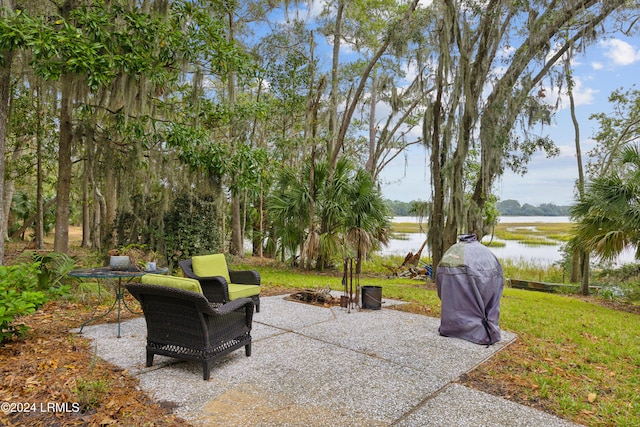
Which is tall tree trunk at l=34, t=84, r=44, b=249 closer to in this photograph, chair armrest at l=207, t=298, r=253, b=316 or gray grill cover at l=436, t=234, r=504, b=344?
chair armrest at l=207, t=298, r=253, b=316

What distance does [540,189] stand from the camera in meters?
15.8

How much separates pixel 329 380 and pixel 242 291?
1.94 meters

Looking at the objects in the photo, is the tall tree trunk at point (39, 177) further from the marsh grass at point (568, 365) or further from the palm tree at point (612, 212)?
the palm tree at point (612, 212)

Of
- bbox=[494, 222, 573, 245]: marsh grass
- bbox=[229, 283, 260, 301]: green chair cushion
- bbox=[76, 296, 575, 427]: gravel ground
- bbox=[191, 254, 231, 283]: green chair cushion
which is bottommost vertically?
bbox=[494, 222, 573, 245]: marsh grass

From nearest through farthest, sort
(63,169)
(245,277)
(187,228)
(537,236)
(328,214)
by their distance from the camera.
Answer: (245,277)
(63,169)
(187,228)
(328,214)
(537,236)

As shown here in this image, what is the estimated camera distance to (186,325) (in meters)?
2.74

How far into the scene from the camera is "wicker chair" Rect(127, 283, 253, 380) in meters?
2.67

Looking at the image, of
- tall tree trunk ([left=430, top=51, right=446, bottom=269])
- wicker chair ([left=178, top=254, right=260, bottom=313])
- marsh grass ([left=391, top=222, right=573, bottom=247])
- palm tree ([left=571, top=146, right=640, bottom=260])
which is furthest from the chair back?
marsh grass ([left=391, top=222, right=573, bottom=247])

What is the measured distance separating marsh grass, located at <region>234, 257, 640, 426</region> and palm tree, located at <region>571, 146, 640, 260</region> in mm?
1617

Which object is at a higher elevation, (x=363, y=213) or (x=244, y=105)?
(x=244, y=105)

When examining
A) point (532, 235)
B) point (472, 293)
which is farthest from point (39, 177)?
point (532, 235)

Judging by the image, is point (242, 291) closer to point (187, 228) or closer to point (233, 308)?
point (233, 308)

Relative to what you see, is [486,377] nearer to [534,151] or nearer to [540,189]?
[534,151]

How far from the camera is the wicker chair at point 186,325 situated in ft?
8.75
